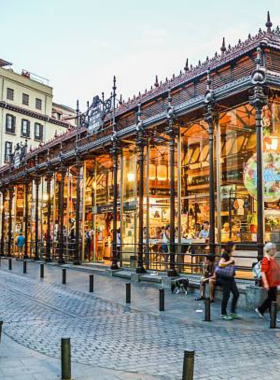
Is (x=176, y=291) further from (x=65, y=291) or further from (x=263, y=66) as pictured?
(x=263, y=66)

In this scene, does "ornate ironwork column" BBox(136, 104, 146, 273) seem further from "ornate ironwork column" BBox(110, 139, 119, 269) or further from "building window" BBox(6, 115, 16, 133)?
"building window" BBox(6, 115, 16, 133)

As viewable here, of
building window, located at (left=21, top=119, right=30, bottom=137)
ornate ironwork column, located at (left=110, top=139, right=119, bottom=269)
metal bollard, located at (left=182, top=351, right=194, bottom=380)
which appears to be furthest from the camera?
building window, located at (left=21, top=119, right=30, bottom=137)

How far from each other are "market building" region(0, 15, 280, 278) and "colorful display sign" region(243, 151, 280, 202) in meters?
0.03

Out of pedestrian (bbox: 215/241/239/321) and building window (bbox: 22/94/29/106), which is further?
building window (bbox: 22/94/29/106)

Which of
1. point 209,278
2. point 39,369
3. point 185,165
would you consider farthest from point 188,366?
point 185,165

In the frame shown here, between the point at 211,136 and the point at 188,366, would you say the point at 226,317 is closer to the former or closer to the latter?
the point at 188,366

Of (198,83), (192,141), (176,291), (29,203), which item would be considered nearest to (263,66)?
(198,83)

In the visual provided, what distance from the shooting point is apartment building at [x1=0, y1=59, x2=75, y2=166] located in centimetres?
5547

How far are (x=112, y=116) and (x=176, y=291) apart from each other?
9452 mm

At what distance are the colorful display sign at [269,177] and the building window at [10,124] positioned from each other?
1790 inches

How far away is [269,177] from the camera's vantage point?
1456 cm

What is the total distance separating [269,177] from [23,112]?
48031 mm

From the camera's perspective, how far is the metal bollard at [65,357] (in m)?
5.84

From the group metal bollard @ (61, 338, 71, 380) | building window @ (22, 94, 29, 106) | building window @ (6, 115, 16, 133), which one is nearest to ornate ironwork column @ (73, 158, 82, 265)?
metal bollard @ (61, 338, 71, 380)
